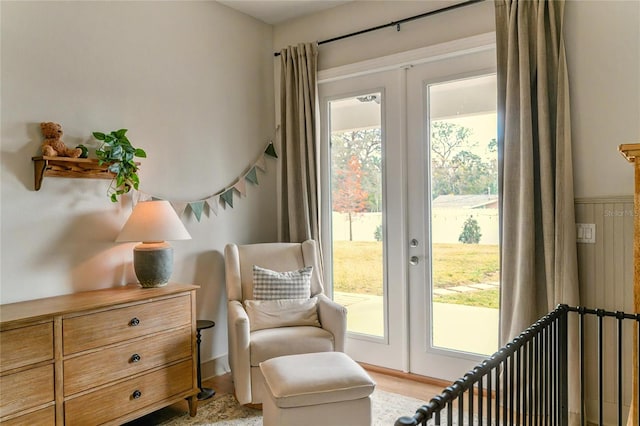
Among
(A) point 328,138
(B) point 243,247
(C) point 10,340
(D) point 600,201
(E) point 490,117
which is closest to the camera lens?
(C) point 10,340

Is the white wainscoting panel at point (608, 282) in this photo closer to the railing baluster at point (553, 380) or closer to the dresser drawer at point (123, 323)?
the railing baluster at point (553, 380)

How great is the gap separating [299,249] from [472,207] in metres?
1.31

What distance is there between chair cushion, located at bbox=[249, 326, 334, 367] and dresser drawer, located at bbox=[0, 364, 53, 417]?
1.05 m

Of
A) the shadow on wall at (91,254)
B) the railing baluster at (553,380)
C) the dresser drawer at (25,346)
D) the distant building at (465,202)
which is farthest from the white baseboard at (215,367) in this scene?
the railing baluster at (553,380)

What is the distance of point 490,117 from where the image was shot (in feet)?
10.0

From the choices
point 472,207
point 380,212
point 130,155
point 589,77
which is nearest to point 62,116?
point 130,155

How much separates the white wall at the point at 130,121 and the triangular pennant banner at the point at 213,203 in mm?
56

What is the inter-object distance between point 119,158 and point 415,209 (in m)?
1.99

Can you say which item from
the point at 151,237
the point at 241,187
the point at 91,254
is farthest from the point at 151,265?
the point at 241,187

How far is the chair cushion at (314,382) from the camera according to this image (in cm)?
211

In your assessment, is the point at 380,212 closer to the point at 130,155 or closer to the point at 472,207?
the point at 472,207

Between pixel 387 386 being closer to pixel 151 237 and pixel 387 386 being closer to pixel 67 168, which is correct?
pixel 151 237

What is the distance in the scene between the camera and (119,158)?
2.69 m

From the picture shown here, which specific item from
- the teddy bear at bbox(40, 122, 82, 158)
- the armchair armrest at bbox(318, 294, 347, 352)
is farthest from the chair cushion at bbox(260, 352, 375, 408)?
the teddy bear at bbox(40, 122, 82, 158)
